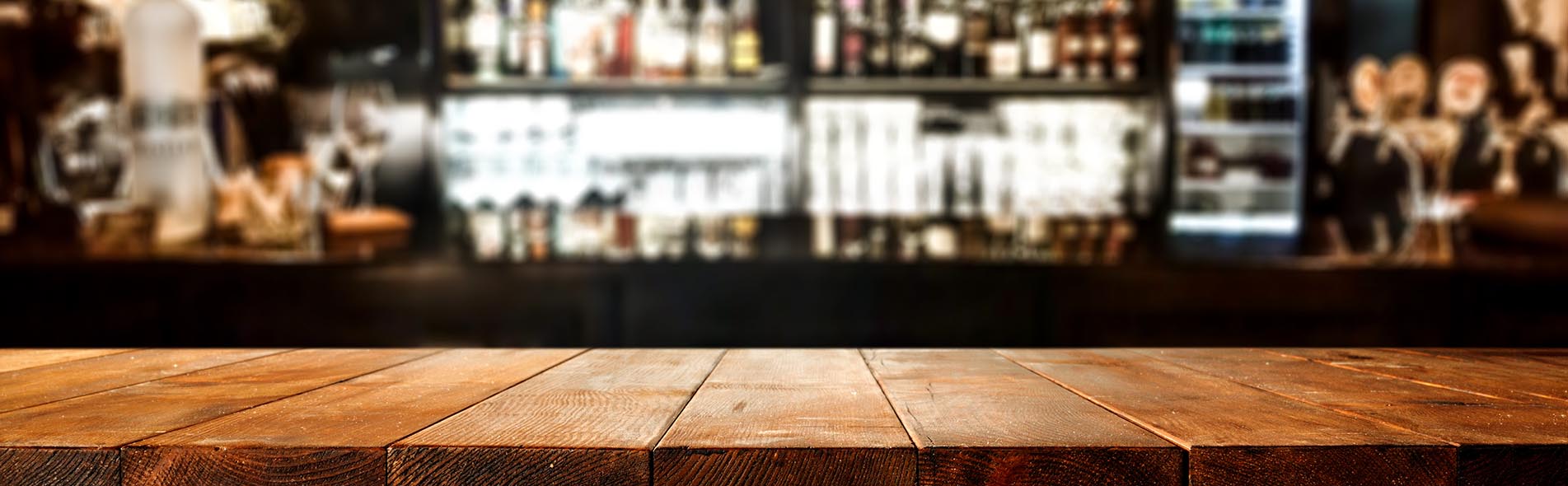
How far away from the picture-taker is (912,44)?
333cm

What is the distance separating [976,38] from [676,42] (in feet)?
3.35

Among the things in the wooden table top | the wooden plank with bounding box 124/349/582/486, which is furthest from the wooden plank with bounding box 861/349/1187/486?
the wooden plank with bounding box 124/349/582/486

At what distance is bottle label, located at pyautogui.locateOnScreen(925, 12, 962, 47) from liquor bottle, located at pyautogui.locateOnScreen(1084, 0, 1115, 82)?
433mm

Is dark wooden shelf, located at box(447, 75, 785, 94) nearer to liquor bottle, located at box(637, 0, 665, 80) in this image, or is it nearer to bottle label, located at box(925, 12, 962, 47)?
liquor bottle, located at box(637, 0, 665, 80)

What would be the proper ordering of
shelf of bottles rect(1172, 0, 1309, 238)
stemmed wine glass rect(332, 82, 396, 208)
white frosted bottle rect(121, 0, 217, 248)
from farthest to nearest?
shelf of bottles rect(1172, 0, 1309, 238), stemmed wine glass rect(332, 82, 396, 208), white frosted bottle rect(121, 0, 217, 248)

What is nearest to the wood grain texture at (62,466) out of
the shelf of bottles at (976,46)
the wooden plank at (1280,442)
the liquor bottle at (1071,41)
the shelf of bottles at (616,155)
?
the wooden plank at (1280,442)

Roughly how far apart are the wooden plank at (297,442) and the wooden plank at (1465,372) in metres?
0.73

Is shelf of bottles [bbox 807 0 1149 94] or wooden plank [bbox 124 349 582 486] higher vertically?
shelf of bottles [bbox 807 0 1149 94]

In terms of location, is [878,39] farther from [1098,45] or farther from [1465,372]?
[1465,372]

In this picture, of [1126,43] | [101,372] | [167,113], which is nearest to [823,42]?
[1126,43]

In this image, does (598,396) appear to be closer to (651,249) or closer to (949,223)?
(651,249)

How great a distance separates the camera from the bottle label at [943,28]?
3.30 metres

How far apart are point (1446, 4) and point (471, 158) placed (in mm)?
3508

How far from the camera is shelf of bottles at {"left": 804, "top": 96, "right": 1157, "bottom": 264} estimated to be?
3316mm
